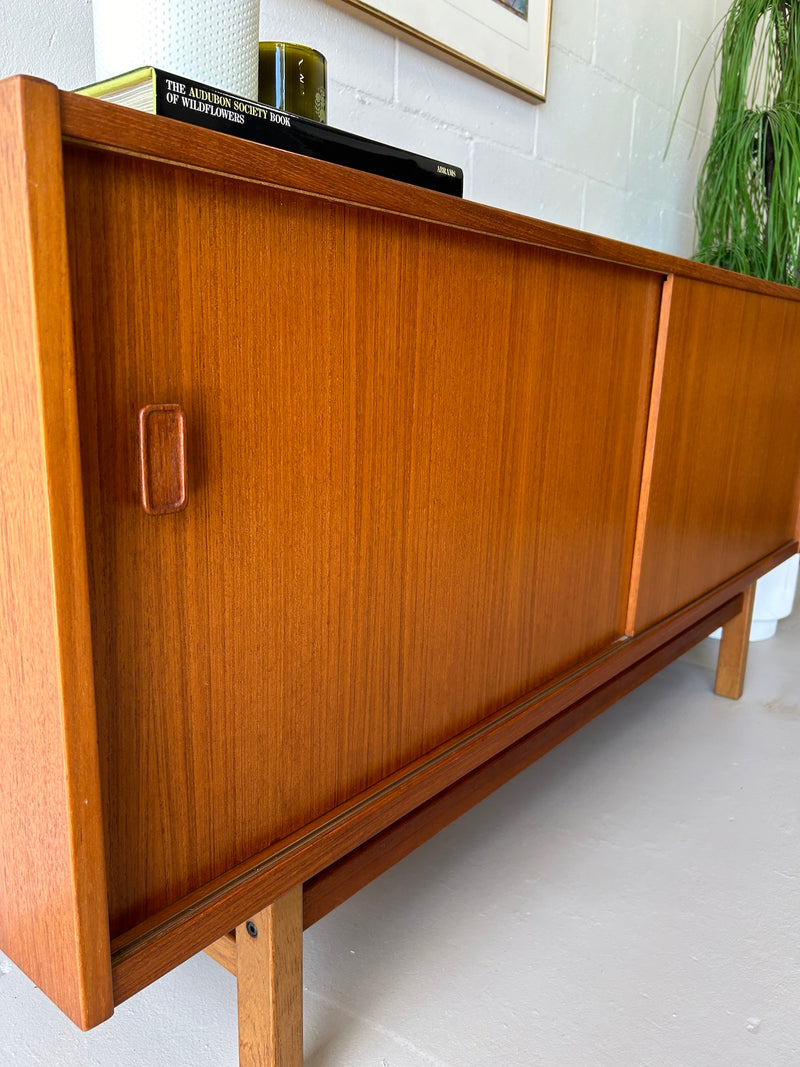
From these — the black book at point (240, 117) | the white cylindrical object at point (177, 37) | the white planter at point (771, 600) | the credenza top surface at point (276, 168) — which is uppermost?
the white cylindrical object at point (177, 37)

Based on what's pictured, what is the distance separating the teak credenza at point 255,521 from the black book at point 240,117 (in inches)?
2.7

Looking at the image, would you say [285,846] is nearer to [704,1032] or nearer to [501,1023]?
[501,1023]

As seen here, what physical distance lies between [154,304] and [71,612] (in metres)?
0.17

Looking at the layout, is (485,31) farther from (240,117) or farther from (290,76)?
(240,117)

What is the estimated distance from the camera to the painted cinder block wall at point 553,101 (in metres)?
0.89

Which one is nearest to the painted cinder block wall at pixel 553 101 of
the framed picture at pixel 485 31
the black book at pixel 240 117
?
the framed picture at pixel 485 31

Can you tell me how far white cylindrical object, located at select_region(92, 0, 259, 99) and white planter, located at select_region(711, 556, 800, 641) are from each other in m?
1.77

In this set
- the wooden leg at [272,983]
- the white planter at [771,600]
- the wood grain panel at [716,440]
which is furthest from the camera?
the white planter at [771,600]

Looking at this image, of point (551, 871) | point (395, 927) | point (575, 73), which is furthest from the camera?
point (575, 73)

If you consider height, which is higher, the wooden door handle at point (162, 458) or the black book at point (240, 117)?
the black book at point (240, 117)

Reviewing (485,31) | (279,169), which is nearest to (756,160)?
(485,31)

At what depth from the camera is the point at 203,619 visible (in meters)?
0.52

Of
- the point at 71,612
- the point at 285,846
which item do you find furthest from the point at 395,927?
the point at 71,612

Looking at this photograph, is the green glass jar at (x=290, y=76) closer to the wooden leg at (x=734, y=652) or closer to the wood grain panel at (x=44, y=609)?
the wood grain panel at (x=44, y=609)
